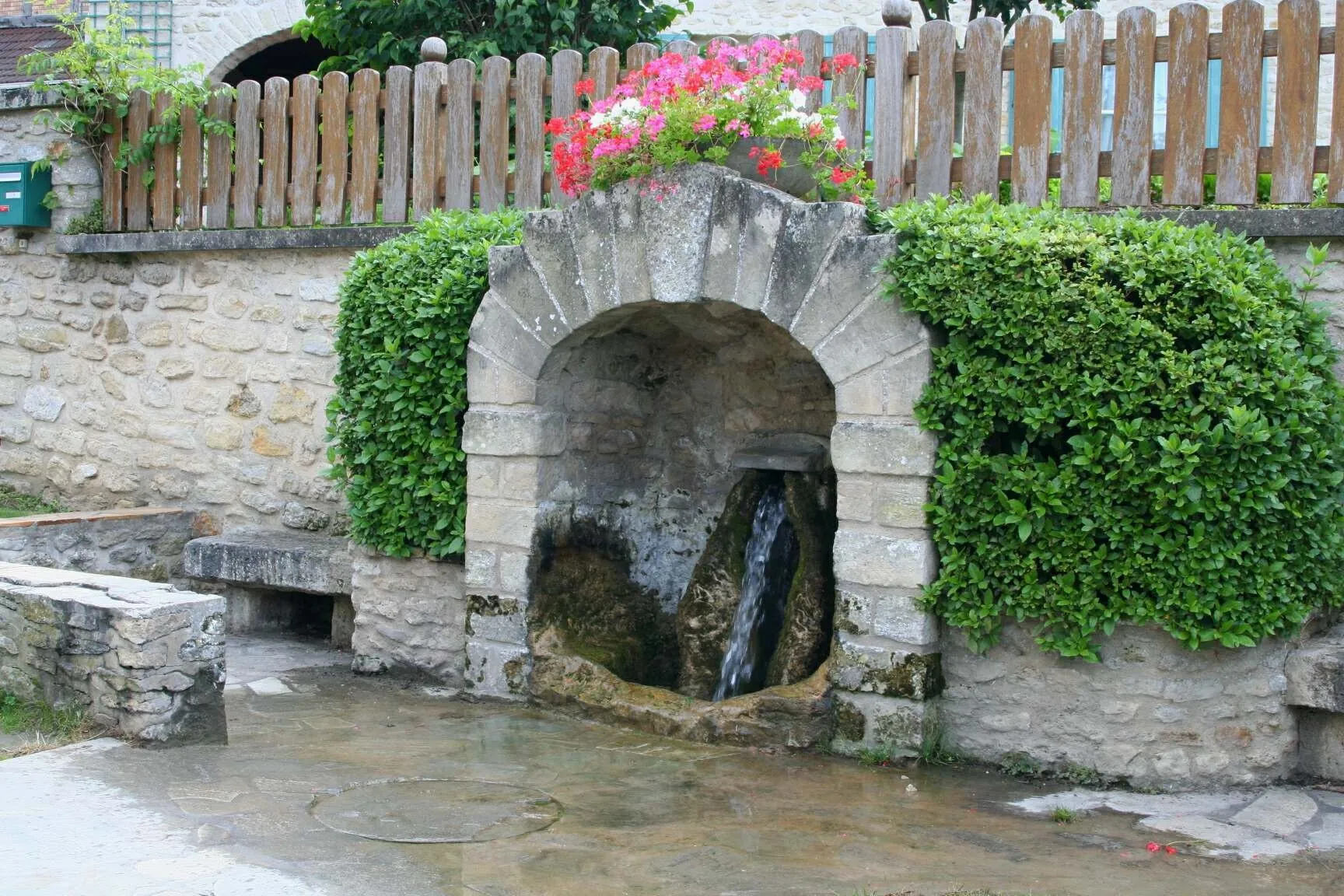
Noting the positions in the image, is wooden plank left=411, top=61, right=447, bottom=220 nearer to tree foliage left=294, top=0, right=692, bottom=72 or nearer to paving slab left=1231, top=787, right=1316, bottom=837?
tree foliage left=294, top=0, right=692, bottom=72

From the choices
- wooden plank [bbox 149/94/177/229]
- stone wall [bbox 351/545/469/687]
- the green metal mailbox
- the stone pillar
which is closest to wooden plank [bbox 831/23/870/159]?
the stone pillar

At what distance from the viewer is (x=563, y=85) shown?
6695 millimetres

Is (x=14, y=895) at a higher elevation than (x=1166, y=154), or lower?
lower

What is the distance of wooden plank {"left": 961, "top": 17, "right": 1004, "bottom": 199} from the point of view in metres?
5.63

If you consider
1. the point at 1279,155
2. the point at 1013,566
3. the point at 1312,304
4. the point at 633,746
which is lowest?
the point at 633,746

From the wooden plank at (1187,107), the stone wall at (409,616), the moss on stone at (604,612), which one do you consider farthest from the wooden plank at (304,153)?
the wooden plank at (1187,107)

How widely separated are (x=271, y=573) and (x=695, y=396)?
234cm

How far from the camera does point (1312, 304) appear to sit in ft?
15.9

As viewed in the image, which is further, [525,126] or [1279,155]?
[525,126]

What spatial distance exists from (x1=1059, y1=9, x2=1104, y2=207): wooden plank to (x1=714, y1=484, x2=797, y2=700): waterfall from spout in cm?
174

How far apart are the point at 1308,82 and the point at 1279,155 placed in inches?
11.0

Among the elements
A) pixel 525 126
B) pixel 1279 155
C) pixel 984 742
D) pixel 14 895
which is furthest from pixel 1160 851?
pixel 525 126

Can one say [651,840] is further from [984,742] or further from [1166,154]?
[1166,154]

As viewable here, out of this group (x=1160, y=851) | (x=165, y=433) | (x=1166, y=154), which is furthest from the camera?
(x=165, y=433)
